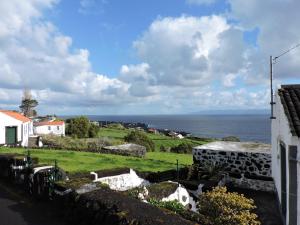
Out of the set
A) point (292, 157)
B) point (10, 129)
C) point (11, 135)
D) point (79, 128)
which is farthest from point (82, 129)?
point (292, 157)

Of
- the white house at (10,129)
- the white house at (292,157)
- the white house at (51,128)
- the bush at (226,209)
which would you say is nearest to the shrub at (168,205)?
the bush at (226,209)

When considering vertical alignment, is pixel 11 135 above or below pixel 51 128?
below

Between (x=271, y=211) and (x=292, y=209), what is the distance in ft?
10.8

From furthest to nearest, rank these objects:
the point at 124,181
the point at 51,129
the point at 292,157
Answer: the point at 51,129 < the point at 124,181 < the point at 292,157

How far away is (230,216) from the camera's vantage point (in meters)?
9.80

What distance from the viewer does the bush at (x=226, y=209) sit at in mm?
9672

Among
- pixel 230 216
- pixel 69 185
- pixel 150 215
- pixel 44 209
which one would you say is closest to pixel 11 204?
pixel 44 209

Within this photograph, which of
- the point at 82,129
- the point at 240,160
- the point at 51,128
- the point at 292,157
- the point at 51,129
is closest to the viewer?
the point at 292,157

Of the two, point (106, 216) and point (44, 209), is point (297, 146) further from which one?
point (44, 209)

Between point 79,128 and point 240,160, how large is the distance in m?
47.3

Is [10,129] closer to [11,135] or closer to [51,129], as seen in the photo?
[11,135]

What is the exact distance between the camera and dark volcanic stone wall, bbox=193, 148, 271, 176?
17.8m

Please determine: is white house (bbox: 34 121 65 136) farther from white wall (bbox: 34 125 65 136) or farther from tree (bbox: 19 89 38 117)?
tree (bbox: 19 89 38 117)

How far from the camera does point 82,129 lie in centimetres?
6228
